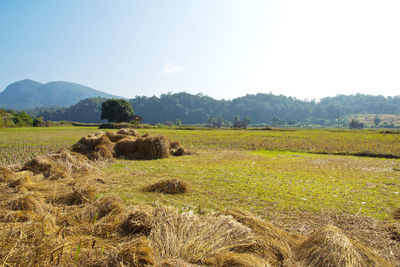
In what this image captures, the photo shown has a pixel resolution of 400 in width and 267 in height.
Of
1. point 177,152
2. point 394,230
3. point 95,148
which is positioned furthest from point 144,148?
point 394,230

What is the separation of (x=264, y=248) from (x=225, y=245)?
21.5 inches

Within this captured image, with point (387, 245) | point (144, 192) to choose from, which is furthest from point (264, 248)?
point (144, 192)

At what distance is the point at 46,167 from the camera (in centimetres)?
727

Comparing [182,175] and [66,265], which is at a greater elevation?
[66,265]

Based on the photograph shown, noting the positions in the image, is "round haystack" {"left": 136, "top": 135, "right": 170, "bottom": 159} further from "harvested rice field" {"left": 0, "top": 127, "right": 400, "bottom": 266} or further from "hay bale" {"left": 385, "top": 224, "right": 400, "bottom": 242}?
"hay bale" {"left": 385, "top": 224, "right": 400, "bottom": 242}

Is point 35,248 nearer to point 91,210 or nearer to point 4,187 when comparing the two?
point 91,210

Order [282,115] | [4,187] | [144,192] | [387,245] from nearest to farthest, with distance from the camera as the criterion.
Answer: [387,245] < [4,187] < [144,192] < [282,115]

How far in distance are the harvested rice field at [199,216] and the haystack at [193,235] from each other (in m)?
0.01

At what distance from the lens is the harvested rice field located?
102 inches

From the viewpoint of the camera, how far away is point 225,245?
9.53ft

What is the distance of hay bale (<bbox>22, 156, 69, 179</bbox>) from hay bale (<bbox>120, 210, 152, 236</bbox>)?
446 cm

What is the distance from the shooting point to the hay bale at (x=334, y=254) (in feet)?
8.53

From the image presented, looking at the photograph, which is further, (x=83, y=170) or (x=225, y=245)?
(x=83, y=170)

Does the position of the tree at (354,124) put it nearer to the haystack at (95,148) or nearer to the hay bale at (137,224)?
the haystack at (95,148)
